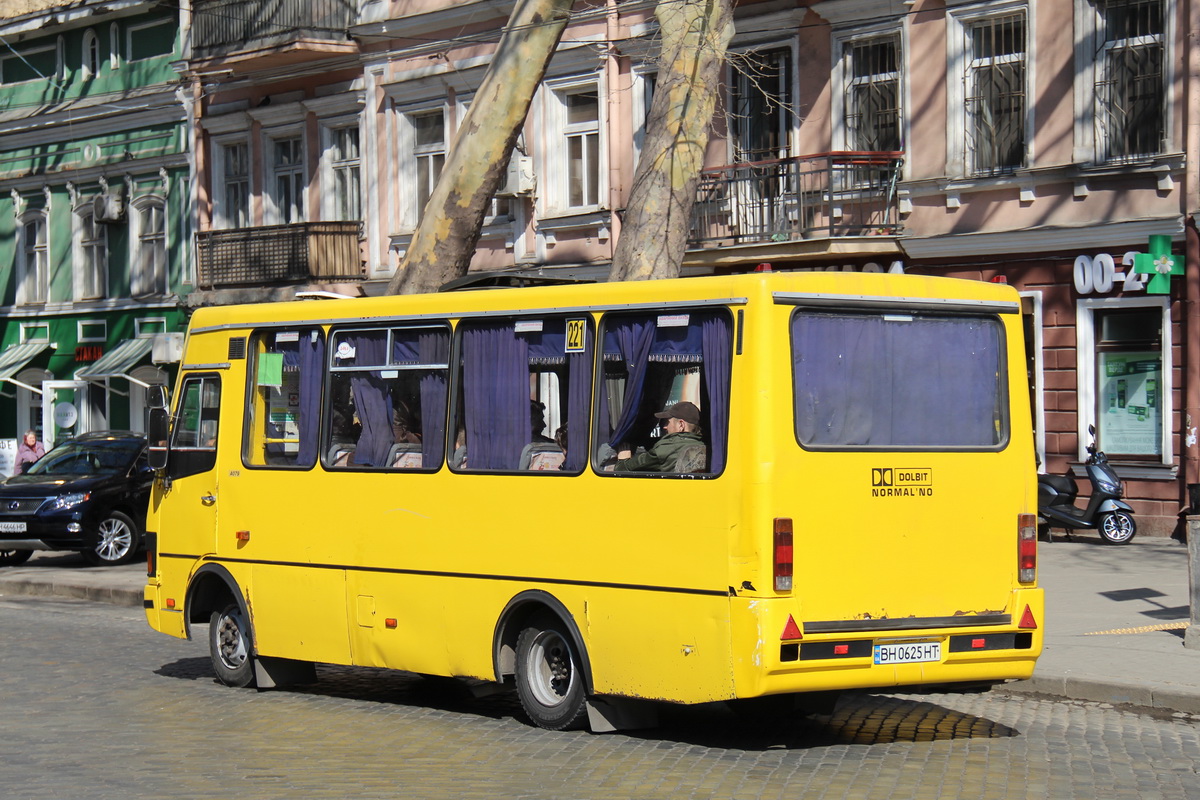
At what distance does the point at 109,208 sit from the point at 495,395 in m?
28.7

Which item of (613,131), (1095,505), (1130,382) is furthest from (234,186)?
(1095,505)

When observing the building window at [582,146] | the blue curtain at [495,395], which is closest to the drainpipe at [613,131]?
the building window at [582,146]

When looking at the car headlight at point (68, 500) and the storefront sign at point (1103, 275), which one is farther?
the car headlight at point (68, 500)

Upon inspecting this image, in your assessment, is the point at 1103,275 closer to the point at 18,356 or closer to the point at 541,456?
the point at 541,456

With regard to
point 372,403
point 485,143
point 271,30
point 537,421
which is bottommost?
point 537,421

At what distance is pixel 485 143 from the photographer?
58.2 feet

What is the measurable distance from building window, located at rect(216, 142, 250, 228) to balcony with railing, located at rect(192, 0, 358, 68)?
2.20m

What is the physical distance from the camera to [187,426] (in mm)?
12930

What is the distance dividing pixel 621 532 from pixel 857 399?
1474 millimetres

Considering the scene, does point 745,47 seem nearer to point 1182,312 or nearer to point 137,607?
point 1182,312

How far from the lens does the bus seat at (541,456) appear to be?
10.1 m

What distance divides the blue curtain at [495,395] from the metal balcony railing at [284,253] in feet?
71.4

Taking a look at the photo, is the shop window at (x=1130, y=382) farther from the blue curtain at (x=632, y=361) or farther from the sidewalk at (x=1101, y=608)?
the blue curtain at (x=632, y=361)

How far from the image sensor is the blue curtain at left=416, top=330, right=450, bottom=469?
35.7 feet
